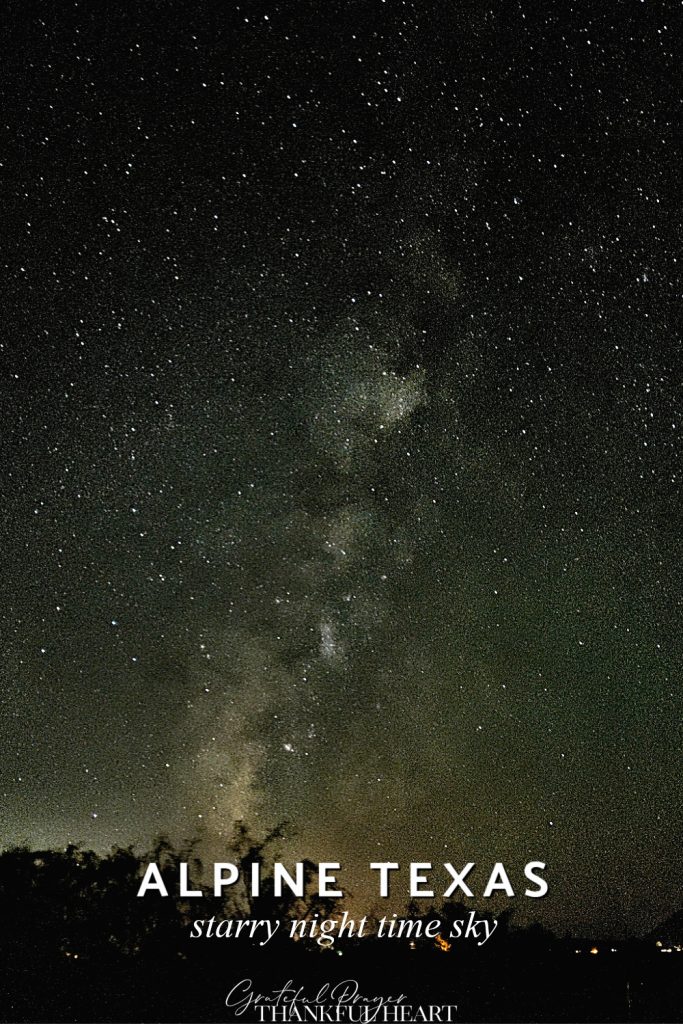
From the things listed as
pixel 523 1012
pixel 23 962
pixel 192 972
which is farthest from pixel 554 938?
pixel 23 962

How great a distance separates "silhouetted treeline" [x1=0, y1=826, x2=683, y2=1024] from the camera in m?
12.2

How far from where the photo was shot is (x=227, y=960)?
44.6 feet

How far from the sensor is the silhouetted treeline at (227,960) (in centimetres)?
1220

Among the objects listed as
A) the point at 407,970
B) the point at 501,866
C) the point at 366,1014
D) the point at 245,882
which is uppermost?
the point at 245,882

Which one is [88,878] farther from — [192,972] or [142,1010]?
[142,1010]

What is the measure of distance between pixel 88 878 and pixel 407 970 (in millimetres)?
6678

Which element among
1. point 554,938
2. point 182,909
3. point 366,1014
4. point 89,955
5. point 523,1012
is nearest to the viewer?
point 366,1014

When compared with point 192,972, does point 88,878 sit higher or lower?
higher

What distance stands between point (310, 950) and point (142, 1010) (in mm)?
2667

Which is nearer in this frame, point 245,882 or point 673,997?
point 673,997

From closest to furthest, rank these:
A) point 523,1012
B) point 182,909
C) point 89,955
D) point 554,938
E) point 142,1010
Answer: point 142,1010, point 523,1012, point 89,955, point 554,938, point 182,909

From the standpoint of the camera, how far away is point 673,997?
1513 centimetres

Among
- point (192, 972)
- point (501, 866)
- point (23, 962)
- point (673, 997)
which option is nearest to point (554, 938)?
point (673, 997)

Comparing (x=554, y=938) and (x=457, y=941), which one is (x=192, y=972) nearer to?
(x=457, y=941)
